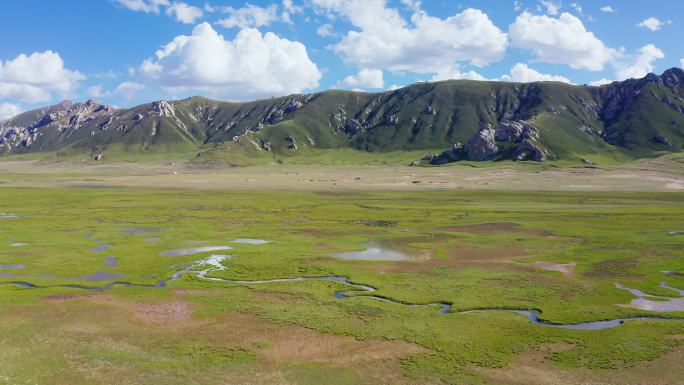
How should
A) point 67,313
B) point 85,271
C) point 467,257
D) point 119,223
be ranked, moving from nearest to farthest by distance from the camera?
point 67,313, point 85,271, point 467,257, point 119,223

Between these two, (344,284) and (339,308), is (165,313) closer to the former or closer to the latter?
(339,308)

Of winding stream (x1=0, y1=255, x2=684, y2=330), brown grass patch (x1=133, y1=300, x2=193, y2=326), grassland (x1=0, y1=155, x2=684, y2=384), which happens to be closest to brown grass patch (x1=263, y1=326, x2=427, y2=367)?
grassland (x1=0, y1=155, x2=684, y2=384)

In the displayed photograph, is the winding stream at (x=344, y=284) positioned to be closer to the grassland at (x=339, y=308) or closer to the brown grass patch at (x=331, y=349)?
the grassland at (x=339, y=308)

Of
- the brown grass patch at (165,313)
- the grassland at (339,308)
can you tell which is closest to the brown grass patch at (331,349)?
the grassland at (339,308)

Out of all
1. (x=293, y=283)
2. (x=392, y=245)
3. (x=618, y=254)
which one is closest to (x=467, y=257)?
(x=392, y=245)

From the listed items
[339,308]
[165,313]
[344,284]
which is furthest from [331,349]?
[344,284]

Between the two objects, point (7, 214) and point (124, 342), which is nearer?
point (124, 342)

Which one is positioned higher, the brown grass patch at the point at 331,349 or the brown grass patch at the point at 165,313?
the brown grass patch at the point at 165,313

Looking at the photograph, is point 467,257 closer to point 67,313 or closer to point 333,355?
point 333,355

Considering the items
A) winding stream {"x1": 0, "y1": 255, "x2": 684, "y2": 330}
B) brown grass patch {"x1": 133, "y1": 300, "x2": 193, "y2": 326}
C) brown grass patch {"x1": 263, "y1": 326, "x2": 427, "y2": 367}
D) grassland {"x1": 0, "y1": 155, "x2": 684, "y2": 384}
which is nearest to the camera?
grassland {"x1": 0, "y1": 155, "x2": 684, "y2": 384}

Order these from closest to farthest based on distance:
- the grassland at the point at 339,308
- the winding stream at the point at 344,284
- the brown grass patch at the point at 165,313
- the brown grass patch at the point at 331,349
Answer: the grassland at the point at 339,308 < the brown grass patch at the point at 331,349 < the winding stream at the point at 344,284 < the brown grass patch at the point at 165,313

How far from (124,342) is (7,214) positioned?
104 metres

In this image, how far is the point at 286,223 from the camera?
106125 mm

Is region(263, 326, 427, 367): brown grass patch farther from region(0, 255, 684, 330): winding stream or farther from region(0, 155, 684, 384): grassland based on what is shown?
region(0, 255, 684, 330): winding stream
